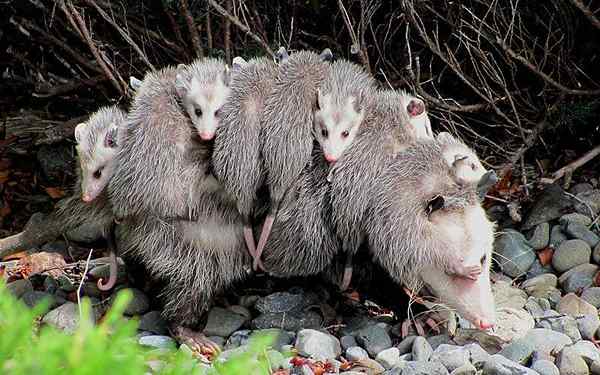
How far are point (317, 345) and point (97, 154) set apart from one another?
86cm

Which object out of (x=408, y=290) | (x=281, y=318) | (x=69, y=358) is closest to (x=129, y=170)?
(x=281, y=318)

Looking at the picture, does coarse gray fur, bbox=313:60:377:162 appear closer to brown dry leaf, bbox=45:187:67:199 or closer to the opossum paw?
the opossum paw

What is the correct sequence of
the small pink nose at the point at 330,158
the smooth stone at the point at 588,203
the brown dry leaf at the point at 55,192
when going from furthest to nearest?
the brown dry leaf at the point at 55,192
the smooth stone at the point at 588,203
the small pink nose at the point at 330,158

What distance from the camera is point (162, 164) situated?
2.63 metres

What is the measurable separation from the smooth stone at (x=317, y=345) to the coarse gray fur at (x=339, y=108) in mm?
561

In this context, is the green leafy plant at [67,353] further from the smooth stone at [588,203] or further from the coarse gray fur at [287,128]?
the smooth stone at [588,203]

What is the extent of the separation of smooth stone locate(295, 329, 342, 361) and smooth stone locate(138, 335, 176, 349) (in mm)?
388

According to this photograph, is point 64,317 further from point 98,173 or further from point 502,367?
point 502,367

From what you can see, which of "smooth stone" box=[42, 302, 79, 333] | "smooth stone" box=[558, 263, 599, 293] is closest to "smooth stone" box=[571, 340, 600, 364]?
"smooth stone" box=[558, 263, 599, 293]

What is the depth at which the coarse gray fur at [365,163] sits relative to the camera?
2.65m

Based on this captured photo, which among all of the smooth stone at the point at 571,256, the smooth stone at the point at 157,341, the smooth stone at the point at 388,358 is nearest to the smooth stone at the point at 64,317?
the smooth stone at the point at 157,341

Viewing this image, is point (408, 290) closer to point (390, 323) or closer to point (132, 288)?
point (390, 323)

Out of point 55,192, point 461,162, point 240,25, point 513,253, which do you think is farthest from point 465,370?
point 55,192

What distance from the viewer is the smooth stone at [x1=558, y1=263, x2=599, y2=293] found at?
315cm
